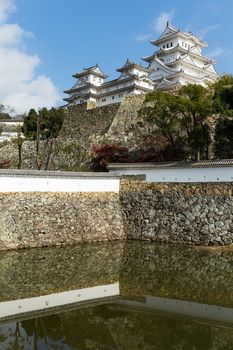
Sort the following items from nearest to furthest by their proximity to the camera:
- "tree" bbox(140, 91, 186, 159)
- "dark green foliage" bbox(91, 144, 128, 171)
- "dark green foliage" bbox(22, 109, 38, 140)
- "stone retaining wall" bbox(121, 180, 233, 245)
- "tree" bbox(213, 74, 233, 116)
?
"stone retaining wall" bbox(121, 180, 233, 245) → "tree" bbox(213, 74, 233, 116) → "tree" bbox(140, 91, 186, 159) → "dark green foliage" bbox(91, 144, 128, 171) → "dark green foliage" bbox(22, 109, 38, 140)

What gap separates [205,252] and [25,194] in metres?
6.33

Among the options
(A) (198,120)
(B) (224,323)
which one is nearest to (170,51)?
(A) (198,120)

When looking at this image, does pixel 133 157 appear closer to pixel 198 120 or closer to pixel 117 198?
pixel 198 120

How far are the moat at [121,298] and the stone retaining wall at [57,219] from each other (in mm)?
701

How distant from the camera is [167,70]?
1281 inches

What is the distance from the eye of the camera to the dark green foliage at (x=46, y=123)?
28.9m

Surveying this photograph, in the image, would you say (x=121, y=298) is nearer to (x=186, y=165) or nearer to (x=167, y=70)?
(x=186, y=165)

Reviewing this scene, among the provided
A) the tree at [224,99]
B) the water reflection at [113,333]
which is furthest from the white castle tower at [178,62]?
the water reflection at [113,333]

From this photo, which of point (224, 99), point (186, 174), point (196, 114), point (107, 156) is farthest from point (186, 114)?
point (107, 156)

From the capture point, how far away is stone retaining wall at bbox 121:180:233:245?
537 inches

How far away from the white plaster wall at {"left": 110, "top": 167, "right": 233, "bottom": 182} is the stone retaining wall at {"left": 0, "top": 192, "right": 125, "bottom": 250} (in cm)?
158

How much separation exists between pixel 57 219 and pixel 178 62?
74.9 feet

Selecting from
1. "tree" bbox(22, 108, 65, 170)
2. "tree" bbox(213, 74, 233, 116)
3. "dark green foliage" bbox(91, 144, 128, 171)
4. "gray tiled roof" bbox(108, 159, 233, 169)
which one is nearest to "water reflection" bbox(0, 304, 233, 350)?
"gray tiled roof" bbox(108, 159, 233, 169)

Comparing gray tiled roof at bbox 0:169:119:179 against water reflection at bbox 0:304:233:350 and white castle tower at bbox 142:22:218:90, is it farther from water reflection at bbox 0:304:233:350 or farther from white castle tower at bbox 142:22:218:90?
white castle tower at bbox 142:22:218:90
